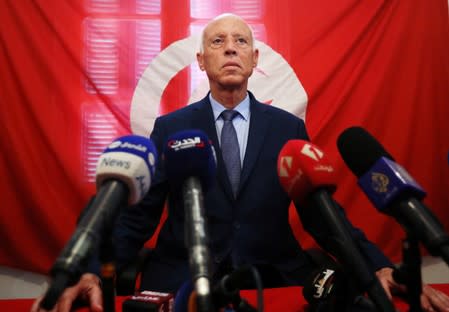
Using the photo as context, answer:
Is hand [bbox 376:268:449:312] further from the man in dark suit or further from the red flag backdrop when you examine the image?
the red flag backdrop

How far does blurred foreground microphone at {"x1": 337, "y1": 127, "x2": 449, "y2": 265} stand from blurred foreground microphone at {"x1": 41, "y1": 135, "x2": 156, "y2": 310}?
349 millimetres

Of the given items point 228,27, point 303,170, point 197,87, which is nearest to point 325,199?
point 303,170

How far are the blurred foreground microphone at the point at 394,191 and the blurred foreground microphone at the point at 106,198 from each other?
0.35m

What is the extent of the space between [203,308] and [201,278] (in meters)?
0.04

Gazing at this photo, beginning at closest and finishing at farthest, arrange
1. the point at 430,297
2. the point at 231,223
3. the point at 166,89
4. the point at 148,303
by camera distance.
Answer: the point at 148,303 < the point at 430,297 < the point at 231,223 < the point at 166,89

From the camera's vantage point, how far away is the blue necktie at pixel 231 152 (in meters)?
1.49

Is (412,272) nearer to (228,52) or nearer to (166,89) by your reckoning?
(228,52)

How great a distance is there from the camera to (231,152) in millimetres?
1520

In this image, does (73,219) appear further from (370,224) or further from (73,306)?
(370,224)

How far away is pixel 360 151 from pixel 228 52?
104 cm

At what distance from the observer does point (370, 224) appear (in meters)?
2.05

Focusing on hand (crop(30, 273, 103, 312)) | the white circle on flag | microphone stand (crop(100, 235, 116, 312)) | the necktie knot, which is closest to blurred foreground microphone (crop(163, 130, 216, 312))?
microphone stand (crop(100, 235, 116, 312))

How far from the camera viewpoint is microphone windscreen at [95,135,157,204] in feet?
1.86

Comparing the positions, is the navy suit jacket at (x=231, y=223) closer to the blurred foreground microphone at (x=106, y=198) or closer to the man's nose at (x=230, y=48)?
the man's nose at (x=230, y=48)
